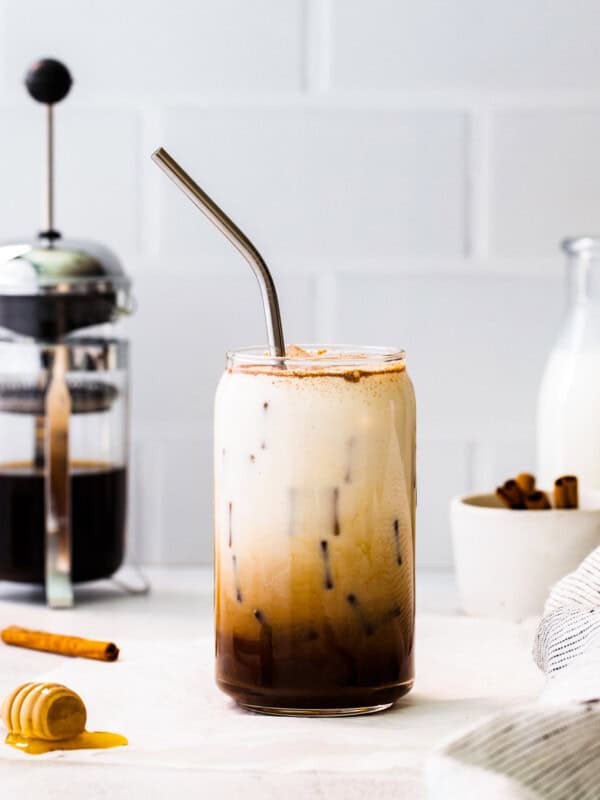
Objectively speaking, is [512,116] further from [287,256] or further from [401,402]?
[401,402]

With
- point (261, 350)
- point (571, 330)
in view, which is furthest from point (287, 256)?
point (261, 350)

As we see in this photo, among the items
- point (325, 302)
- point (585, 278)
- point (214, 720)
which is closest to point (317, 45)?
point (325, 302)

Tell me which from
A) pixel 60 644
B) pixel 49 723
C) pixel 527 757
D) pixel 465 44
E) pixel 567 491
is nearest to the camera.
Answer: pixel 527 757

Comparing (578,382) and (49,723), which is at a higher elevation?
(578,382)

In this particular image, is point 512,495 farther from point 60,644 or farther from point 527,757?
point 527,757

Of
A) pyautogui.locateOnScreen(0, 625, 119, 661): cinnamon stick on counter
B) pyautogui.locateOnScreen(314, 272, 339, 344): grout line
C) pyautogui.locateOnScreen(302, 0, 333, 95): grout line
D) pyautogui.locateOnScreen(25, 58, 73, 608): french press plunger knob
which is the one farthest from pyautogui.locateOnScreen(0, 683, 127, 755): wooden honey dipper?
pyautogui.locateOnScreen(302, 0, 333, 95): grout line

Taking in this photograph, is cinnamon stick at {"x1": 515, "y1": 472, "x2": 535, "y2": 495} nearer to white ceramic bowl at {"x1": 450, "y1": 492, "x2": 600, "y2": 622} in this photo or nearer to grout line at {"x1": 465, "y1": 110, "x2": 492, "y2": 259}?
white ceramic bowl at {"x1": 450, "y1": 492, "x2": 600, "y2": 622}
